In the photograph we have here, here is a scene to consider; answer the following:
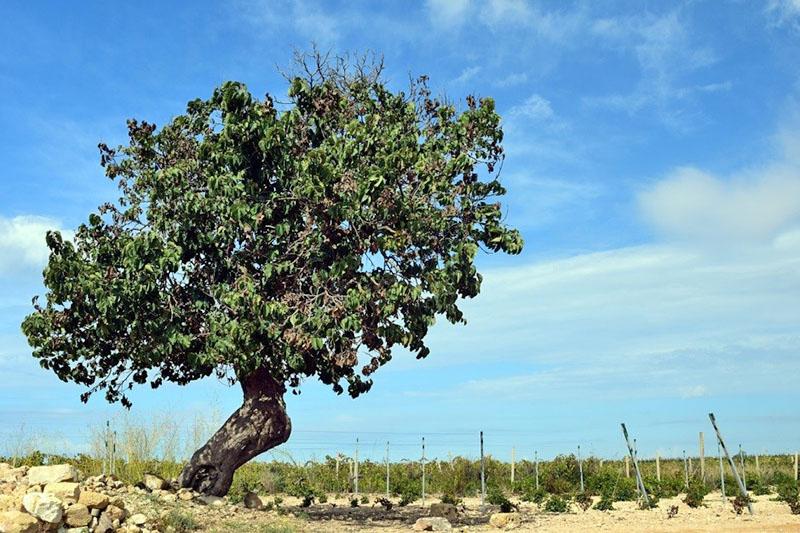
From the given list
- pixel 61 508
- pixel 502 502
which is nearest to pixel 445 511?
pixel 502 502

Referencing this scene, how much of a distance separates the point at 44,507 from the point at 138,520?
72.4 inches

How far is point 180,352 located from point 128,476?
732 cm

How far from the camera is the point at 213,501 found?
64.2ft

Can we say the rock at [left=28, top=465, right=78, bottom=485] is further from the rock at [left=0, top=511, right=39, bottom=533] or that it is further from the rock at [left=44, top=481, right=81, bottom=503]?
the rock at [left=0, top=511, right=39, bottom=533]

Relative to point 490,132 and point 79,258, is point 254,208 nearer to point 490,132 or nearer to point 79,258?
point 79,258

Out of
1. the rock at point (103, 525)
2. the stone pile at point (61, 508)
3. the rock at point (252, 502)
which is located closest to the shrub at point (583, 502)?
the rock at point (252, 502)

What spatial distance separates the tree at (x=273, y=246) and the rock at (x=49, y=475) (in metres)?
3.91

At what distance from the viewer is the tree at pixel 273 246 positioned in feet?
60.1

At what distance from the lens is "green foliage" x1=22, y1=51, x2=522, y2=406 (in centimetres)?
1827

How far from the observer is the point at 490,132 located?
2031cm

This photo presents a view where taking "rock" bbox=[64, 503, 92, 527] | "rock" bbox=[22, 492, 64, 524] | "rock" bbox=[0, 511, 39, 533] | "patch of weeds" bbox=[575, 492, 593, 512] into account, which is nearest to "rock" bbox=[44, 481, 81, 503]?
"rock" bbox=[64, 503, 92, 527]

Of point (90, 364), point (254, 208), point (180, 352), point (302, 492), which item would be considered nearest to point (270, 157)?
point (254, 208)

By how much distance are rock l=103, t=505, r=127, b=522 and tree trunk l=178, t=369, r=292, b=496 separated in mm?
5808

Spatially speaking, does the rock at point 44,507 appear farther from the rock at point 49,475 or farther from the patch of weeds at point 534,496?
the patch of weeds at point 534,496
